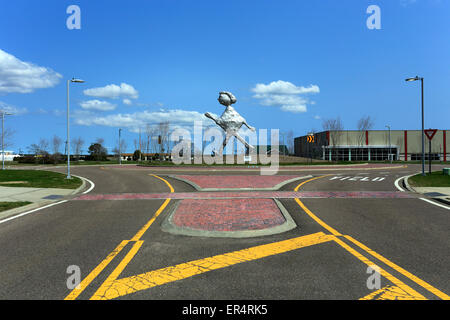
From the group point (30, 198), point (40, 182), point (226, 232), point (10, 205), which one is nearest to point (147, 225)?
point (226, 232)

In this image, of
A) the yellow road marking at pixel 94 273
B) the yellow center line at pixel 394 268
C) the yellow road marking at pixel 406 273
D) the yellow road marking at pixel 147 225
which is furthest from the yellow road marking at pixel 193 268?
the yellow road marking at pixel 147 225

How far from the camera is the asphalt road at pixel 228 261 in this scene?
3797mm

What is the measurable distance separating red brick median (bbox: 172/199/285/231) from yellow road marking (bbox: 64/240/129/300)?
6.32ft

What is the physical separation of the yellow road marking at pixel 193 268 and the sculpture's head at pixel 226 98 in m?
44.6

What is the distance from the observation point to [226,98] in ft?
162

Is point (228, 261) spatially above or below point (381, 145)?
below

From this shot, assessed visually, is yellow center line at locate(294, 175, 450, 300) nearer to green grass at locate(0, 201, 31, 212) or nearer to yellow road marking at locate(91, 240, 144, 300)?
yellow road marking at locate(91, 240, 144, 300)

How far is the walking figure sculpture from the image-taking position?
4931 centimetres

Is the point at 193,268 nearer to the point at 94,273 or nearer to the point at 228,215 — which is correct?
the point at 94,273

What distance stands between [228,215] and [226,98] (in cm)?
4240

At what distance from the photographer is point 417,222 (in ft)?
25.8

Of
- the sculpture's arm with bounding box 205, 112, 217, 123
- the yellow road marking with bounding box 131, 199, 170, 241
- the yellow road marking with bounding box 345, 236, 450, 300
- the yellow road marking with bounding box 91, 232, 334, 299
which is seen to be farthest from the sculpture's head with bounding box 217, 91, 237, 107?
the yellow road marking with bounding box 345, 236, 450, 300
